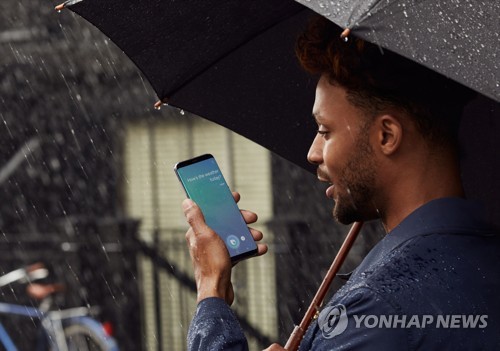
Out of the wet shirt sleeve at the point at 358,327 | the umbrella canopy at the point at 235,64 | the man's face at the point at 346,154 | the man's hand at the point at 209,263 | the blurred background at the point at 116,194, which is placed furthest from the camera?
the blurred background at the point at 116,194

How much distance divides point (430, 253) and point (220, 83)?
5.10 feet

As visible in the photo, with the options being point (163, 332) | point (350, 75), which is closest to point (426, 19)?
point (350, 75)

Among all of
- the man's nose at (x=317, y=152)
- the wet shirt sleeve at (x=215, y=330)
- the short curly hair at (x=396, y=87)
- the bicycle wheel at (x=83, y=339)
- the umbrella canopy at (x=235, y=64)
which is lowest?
the bicycle wheel at (x=83, y=339)

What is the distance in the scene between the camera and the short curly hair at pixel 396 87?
2.71m

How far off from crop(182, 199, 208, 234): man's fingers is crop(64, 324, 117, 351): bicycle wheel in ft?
23.6

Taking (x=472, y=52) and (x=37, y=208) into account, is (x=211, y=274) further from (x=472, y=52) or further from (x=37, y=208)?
(x=37, y=208)

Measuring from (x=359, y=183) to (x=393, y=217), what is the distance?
0.13 metres

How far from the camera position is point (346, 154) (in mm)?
2746

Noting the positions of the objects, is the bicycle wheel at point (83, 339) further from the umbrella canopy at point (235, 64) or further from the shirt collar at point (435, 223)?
the shirt collar at point (435, 223)

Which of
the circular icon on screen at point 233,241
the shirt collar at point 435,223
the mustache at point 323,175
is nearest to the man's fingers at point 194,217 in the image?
the circular icon on screen at point 233,241

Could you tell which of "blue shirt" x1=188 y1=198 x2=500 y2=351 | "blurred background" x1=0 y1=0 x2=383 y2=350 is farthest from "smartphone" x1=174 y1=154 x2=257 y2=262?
"blurred background" x1=0 y1=0 x2=383 y2=350

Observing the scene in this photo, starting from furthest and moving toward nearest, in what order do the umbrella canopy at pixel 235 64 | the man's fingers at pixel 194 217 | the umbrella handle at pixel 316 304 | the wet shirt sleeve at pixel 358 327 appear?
the umbrella canopy at pixel 235 64 → the umbrella handle at pixel 316 304 → the man's fingers at pixel 194 217 → the wet shirt sleeve at pixel 358 327

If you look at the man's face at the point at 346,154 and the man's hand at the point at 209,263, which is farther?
the man's hand at the point at 209,263

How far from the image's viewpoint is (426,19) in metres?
2.36
